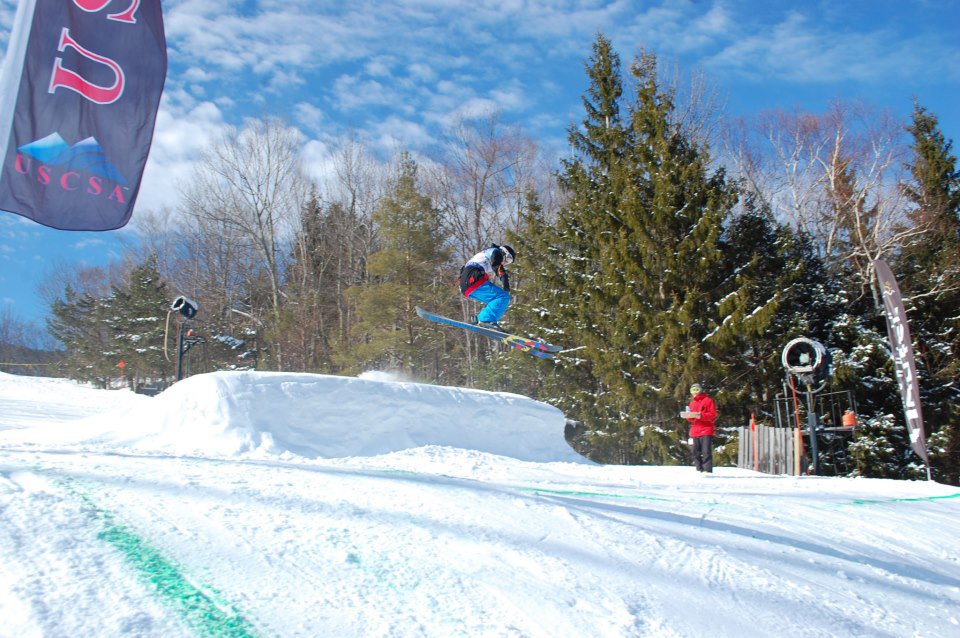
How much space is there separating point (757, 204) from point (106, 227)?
20701 millimetres

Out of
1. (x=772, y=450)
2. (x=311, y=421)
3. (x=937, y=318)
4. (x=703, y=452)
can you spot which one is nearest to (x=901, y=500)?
(x=703, y=452)

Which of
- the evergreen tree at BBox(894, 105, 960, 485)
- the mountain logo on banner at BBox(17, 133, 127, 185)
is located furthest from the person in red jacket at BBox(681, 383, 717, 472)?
the evergreen tree at BBox(894, 105, 960, 485)

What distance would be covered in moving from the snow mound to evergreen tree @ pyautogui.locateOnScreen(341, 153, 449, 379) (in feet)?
42.9

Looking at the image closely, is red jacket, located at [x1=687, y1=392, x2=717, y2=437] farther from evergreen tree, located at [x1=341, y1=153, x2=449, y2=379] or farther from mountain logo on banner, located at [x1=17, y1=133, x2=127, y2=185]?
evergreen tree, located at [x1=341, y1=153, x2=449, y2=379]

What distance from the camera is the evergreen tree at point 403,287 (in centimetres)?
2403

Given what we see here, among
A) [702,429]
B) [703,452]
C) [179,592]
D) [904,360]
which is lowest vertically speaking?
[179,592]

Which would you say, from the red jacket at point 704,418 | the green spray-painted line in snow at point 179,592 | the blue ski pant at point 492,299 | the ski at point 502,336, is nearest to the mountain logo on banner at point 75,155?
the green spray-painted line in snow at point 179,592

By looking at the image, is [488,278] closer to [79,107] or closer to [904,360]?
[79,107]

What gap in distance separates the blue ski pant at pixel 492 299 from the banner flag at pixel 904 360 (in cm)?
783

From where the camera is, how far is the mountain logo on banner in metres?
4.77

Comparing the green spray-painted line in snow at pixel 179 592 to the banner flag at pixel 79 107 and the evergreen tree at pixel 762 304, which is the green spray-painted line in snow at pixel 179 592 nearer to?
the banner flag at pixel 79 107

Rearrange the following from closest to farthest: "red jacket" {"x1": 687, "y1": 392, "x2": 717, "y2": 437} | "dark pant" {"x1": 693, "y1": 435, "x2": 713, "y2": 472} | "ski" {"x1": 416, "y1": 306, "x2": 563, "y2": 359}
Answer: "dark pant" {"x1": 693, "y1": 435, "x2": 713, "y2": 472} → "red jacket" {"x1": 687, "y1": 392, "x2": 717, "y2": 437} → "ski" {"x1": 416, "y1": 306, "x2": 563, "y2": 359}

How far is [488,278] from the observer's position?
33.0 ft

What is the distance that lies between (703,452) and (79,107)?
8.87 meters
